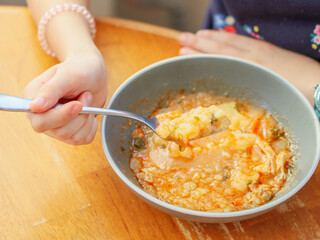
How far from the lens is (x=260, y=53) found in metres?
1.33

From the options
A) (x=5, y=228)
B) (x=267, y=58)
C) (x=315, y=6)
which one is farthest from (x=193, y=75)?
(x=5, y=228)

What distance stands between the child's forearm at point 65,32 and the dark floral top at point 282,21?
2.01 ft

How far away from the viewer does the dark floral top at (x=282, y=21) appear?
1.23 metres

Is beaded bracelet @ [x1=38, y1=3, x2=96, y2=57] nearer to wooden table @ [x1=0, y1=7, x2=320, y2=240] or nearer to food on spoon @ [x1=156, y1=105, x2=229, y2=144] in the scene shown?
wooden table @ [x1=0, y1=7, x2=320, y2=240]

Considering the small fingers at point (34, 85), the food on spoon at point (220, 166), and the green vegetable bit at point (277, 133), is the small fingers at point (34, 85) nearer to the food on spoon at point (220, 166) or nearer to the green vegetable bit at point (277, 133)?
the food on spoon at point (220, 166)

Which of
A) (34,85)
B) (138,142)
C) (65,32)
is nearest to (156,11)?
(65,32)

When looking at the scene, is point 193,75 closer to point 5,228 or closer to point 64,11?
point 64,11

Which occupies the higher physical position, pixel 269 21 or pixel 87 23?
pixel 269 21

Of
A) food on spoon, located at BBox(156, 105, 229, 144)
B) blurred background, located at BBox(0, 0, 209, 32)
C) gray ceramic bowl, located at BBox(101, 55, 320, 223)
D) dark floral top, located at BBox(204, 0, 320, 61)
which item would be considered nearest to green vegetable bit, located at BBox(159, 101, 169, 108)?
gray ceramic bowl, located at BBox(101, 55, 320, 223)

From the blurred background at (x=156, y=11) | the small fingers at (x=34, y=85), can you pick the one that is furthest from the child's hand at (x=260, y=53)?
the blurred background at (x=156, y=11)

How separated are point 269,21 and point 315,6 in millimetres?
186

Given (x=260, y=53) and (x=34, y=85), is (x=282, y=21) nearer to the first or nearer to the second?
(x=260, y=53)

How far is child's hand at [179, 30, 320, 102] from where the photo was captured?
4.05 feet

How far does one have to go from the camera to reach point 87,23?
125 cm
